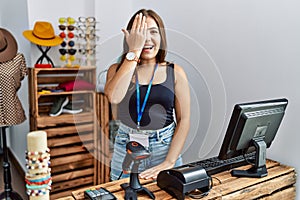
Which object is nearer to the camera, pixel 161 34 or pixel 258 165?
pixel 161 34

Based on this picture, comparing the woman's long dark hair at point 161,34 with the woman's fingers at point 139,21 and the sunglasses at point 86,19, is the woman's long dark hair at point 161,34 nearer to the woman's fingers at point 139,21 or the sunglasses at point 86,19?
the woman's fingers at point 139,21

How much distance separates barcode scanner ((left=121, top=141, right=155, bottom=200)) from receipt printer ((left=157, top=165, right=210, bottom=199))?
7 cm

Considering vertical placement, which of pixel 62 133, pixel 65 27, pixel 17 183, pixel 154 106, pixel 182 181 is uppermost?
pixel 65 27

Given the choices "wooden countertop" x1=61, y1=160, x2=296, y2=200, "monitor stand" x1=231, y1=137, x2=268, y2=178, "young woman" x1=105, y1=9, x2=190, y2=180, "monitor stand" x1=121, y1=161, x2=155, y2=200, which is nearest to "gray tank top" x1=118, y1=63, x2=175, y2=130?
"young woman" x1=105, y1=9, x2=190, y2=180

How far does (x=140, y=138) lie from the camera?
3.23 feet

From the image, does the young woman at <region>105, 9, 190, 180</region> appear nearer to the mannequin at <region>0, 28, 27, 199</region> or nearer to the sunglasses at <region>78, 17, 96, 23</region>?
the mannequin at <region>0, 28, 27, 199</region>

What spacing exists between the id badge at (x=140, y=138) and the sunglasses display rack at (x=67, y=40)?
1.55m

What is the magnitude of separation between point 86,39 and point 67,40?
0.60ft

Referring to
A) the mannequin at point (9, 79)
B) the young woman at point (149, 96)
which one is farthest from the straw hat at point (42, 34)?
the young woman at point (149, 96)

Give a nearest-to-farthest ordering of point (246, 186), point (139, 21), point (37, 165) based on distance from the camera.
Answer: point (37, 165), point (139, 21), point (246, 186)

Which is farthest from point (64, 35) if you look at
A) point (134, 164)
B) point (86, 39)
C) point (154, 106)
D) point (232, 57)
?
point (134, 164)

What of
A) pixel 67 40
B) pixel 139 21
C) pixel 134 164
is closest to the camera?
pixel 139 21

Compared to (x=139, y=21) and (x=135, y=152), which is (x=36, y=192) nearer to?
(x=135, y=152)

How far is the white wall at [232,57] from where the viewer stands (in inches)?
45.0
